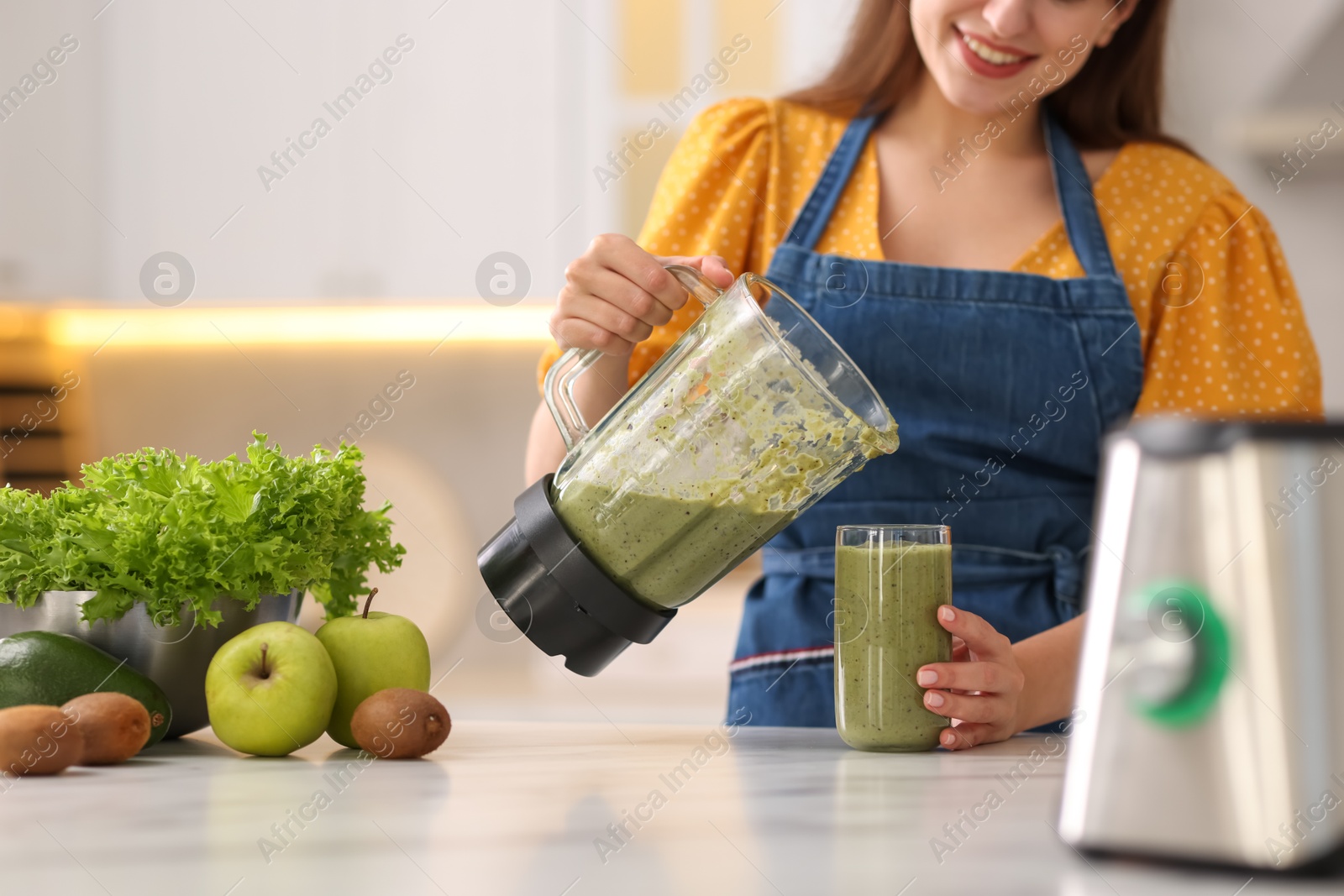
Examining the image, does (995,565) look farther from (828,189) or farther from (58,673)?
(58,673)

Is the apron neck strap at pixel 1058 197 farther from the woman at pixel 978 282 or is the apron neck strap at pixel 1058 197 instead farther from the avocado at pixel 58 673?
the avocado at pixel 58 673

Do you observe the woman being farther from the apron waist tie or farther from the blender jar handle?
the blender jar handle

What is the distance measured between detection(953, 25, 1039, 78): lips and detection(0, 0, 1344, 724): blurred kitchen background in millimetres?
1099

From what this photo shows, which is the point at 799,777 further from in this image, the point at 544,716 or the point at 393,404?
the point at 393,404

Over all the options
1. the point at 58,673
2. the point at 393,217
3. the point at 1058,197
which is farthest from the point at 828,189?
the point at 393,217

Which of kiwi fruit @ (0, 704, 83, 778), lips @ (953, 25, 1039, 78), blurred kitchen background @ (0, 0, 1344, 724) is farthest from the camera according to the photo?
blurred kitchen background @ (0, 0, 1344, 724)

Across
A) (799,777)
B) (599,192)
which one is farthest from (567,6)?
(799,777)

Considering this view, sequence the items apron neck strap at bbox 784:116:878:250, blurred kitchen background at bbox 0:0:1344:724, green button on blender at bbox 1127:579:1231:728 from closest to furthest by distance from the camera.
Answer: green button on blender at bbox 1127:579:1231:728 → apron neck strap at bbox 784:116:878:250 → blurred kitchen background at bbox 0:0:1344:724

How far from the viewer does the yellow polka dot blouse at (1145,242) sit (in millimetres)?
1137

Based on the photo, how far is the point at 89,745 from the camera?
0.70 metres

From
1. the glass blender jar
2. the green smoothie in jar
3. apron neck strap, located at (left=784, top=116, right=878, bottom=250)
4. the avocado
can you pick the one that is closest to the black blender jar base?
the glass blender jar

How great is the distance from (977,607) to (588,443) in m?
0.49

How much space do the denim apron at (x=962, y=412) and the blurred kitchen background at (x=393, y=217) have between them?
3.48ft

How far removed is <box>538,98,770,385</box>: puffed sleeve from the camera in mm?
1183
